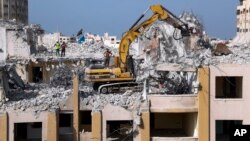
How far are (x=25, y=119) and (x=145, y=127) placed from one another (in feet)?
20.7

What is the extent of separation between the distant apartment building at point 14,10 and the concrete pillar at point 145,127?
210 feet

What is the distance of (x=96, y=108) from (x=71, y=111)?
154 centimetres

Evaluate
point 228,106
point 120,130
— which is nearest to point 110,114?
point 120,130

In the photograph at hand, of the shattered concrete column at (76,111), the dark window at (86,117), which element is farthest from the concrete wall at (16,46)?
the shattered concrete column at (76,111)

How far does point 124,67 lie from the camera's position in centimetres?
3294

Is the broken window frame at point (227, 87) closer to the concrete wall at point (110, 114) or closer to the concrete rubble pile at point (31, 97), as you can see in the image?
the concrete wall at point (110, 114)

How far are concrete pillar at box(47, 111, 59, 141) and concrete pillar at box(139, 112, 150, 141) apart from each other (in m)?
4.49

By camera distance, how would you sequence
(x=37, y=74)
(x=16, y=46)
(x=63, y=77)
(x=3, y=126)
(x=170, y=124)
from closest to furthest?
(x=3, y=126) < (x=170, y=124) < (x=63, y=77) < (x=16, y=46) < (x=37, y=74)

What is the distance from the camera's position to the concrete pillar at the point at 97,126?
1120 inches

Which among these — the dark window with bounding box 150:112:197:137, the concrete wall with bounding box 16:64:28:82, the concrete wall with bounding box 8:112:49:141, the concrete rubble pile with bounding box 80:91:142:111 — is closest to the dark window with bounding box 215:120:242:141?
the dark window with bounding box 150:112:197:137

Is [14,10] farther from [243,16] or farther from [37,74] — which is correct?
[37,74]

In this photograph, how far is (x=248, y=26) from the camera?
80.6 m

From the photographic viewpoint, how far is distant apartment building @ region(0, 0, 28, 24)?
9294cm

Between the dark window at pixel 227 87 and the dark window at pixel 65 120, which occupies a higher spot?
the dark window at pixel 227 87
